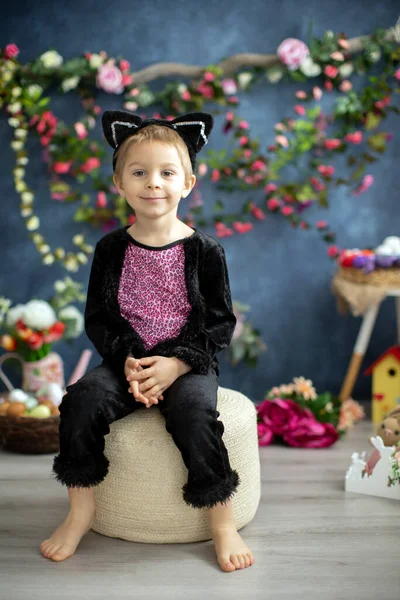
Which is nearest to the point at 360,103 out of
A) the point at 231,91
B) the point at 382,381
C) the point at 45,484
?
the point at 231,91

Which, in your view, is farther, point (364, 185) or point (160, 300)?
point (364, 185)

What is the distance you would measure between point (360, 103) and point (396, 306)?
100 centimetres

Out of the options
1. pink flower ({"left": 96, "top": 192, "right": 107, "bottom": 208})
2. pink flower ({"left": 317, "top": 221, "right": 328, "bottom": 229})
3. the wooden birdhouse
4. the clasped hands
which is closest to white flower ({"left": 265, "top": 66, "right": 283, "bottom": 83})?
pink flower ({"left": 317, "top": 221, "right": 328, "bottom": 229})

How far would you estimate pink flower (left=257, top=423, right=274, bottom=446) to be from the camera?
2920 mm

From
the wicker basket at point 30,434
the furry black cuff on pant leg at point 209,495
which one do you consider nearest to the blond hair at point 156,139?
the furry black cuff on pant leg at point 209,495

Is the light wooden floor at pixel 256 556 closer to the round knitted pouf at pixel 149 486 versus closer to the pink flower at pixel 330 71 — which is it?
the round knitted pouf at pixel 149 486

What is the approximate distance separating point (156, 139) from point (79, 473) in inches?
35.2

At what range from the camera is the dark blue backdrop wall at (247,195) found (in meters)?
3.44

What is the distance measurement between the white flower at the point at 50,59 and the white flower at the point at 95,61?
0.48ft

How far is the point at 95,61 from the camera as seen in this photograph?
10.9 feet

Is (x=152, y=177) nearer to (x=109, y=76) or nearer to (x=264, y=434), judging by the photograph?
(x=264, y=434)

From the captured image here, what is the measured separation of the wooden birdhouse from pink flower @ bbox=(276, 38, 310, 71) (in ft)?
4.60

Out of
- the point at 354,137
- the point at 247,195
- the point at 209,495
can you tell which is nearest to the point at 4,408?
the point at 209,495

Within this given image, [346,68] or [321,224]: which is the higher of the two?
Answer: [346,68]
